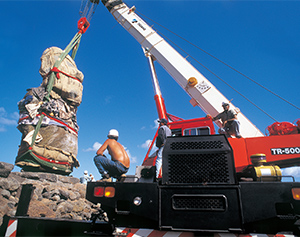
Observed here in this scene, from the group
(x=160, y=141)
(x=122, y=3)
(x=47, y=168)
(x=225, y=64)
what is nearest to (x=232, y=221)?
(x=160, y=141)

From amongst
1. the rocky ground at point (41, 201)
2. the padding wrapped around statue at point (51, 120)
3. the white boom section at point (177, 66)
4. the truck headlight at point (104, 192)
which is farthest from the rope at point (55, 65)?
the truck headlight at point (104, 192)

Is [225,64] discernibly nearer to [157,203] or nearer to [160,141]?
[160,141]

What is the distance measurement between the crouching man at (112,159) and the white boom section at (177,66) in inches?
231

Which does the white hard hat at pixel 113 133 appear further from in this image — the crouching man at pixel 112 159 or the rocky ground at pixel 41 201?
the rocky ground at pixel 41 201

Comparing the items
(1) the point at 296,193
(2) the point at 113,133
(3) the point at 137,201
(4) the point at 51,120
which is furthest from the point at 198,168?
(4) the point at 51,120

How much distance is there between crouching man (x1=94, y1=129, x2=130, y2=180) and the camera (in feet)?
12.9

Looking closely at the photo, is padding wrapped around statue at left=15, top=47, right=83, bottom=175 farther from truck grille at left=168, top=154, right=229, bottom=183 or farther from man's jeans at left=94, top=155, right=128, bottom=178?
truck grille at left=168, top=154, right=229, bottom=183

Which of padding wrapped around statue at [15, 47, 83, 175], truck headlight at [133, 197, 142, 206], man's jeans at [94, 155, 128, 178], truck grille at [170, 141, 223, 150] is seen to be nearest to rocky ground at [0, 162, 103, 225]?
padding wrapped around statue at [15, 47, 83, 175]

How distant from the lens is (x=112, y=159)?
13.9ft

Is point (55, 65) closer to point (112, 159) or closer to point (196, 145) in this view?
point (112, 159)

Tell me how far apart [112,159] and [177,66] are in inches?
297

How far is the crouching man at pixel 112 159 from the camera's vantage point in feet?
12.9

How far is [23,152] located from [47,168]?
7.38 ft

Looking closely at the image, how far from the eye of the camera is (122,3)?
555 inches
